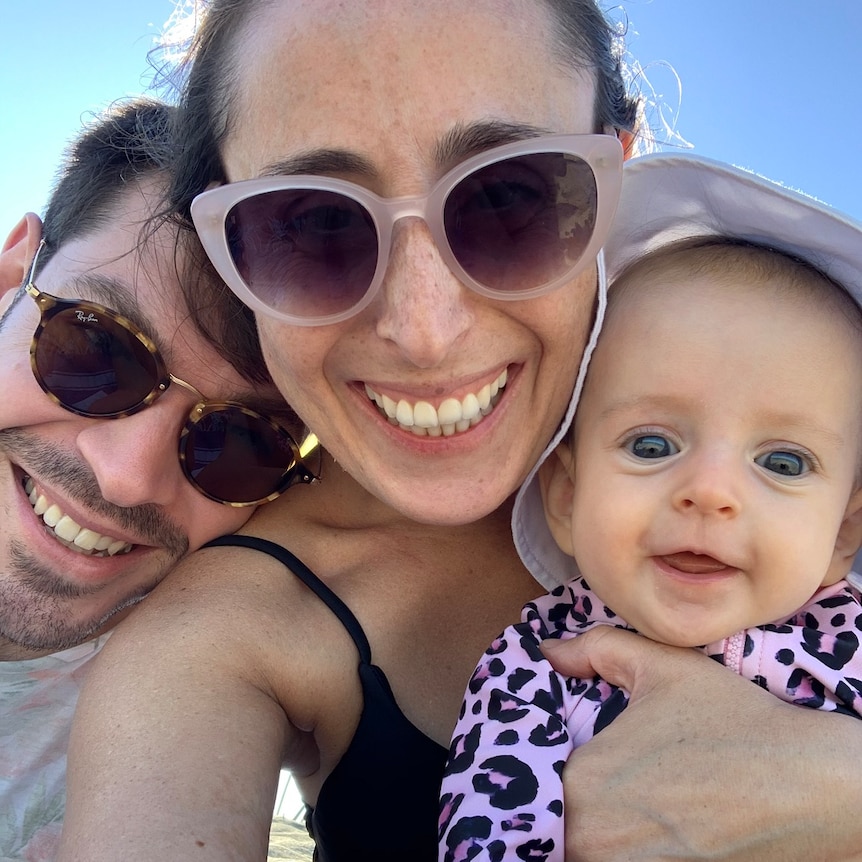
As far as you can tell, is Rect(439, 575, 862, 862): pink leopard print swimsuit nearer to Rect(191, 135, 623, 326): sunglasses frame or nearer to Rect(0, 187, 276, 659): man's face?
Rect(191, 135, 623, 326): sunglasses frame

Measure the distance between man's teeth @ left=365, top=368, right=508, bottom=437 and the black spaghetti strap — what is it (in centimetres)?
47

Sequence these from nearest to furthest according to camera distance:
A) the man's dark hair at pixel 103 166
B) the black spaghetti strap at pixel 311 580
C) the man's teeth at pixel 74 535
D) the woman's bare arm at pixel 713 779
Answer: the woman's bare arm at pixel 713 779
the black spaghetti strap at pixel 311 580
the man's teeth at pixel 74 535
the man's dark hair at pixel 103 166

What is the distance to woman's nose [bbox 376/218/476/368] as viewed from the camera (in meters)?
1.34

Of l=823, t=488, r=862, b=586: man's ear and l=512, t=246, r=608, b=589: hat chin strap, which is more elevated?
l=823, t=488, r=862, b=586: man's ear

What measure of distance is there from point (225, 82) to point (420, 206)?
2.11 feet

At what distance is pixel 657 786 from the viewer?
4.01ft

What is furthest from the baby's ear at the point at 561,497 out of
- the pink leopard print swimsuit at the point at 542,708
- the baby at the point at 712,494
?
the pink leopard print swimsuit at the point at 542,708

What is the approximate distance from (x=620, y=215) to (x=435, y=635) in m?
1.13

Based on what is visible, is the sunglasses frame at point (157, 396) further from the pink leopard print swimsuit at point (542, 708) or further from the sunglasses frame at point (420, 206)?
the pink leopard print swimsuit at point (542, 708)

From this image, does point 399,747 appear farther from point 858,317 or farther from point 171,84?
point 171,84

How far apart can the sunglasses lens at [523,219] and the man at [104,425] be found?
0.82 meters

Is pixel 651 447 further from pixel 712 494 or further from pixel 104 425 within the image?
pixel 104 425

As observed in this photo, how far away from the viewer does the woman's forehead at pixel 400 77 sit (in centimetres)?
129

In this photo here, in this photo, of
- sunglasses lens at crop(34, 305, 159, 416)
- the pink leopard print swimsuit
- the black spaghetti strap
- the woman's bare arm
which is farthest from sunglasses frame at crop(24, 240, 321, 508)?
the woman's bare arm
